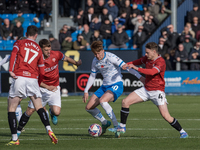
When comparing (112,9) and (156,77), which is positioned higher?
(112,9)

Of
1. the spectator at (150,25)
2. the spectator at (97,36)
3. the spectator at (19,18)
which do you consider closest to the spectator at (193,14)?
the spectator at (150,25)

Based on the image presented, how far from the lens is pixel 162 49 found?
20.0 metres

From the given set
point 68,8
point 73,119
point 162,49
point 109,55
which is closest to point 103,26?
point 162,49

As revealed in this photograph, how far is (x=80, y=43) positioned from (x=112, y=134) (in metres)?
12.9

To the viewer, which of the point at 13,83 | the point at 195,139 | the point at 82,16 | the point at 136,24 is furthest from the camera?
the point at 82,16

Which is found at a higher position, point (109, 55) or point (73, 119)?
point (109, 55)

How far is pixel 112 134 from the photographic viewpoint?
8.88m

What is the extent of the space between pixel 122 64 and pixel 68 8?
740 inches

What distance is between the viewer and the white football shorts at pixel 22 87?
7242mm

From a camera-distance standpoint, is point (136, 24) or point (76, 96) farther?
point (136, 24)

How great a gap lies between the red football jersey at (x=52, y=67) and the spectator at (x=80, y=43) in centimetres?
1148

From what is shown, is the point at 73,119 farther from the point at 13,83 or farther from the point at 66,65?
the point at 66,65

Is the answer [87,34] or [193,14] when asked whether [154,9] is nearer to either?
[193,14]

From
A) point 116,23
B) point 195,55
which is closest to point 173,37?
A: point 195,55
